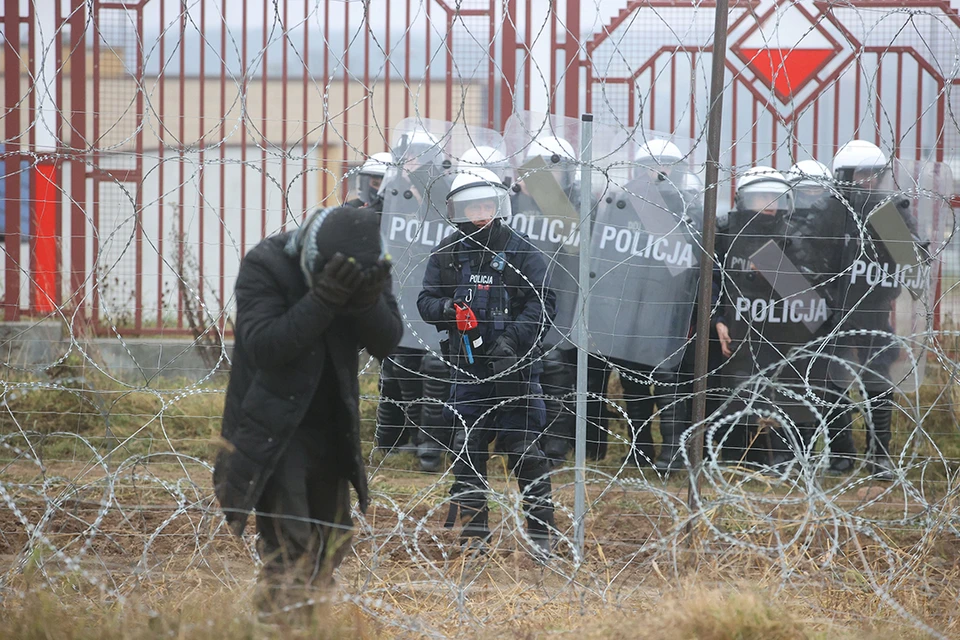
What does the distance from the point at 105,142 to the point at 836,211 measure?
6032 millimetres

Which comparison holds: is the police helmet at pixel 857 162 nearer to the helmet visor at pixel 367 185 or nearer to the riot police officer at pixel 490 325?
the riot police officer at pixel 490 325

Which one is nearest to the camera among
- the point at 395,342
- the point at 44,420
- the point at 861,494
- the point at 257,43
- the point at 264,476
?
the point at 264,476

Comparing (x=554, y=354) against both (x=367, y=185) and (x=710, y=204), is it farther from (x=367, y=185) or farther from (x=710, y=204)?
(x=710, y=204)

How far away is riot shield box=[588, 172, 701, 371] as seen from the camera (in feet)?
16.9

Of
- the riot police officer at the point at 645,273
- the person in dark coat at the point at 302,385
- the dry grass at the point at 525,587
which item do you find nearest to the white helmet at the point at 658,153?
the riot police officer at the point at 645,273

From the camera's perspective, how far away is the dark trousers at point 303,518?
277cm

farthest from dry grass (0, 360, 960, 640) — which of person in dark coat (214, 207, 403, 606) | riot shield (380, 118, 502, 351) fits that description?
riot shield (380, 118, 502, 351)

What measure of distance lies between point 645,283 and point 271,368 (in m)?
2.86

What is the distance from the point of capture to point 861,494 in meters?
5.00

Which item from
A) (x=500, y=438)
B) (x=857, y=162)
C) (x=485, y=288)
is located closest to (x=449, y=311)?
(x=485, y=288)

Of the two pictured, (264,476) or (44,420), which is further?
(44,420)

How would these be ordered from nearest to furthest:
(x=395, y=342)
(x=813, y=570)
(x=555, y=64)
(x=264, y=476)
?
(x=264, y=476)
(x=395, y=342)
(x=813, y=570)
(x=555, y=64)

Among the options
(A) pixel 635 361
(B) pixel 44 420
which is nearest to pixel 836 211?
(A) pixel 635 361

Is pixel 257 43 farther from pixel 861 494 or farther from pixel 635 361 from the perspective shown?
pixel 861 494
